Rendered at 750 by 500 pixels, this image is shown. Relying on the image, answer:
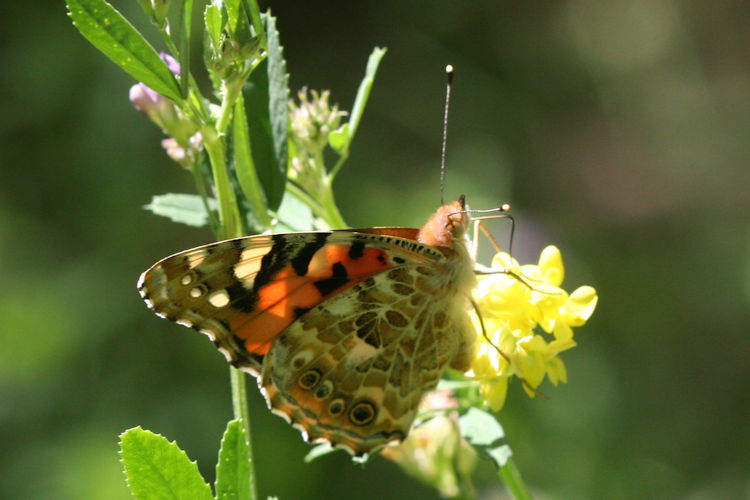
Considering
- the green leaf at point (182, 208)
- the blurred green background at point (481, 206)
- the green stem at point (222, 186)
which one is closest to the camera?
the green stem at point (222, 186)

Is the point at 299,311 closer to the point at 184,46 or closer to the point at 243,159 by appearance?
the point at 243,159

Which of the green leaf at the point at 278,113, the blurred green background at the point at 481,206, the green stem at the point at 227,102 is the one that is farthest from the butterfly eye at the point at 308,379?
the blurred green background at the point at 481,206

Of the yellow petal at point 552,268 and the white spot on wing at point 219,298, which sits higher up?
the white spot on wing at point 219,298

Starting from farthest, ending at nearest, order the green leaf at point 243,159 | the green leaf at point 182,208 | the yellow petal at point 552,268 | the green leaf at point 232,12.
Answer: the green leaf at point 182,208, the yellow petal at point 552,268, the green leaf at point 243,159, the green leaf at point 232,12

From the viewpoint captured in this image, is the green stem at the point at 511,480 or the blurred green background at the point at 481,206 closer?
the green stem at the point at 511,480

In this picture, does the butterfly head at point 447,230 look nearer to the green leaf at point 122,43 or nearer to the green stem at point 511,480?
the green stem at point 511,480

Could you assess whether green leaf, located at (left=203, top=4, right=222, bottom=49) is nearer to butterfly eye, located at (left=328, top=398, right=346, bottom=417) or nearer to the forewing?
the forewing

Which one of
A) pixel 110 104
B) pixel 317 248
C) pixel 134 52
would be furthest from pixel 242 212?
pixel 110 104

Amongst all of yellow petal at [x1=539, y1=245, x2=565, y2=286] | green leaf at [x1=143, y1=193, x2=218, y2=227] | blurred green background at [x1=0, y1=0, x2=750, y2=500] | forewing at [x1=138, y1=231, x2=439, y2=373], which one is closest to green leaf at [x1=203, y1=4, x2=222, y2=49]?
forewing at [x1=138, y1=231, x2=439, y2=373]

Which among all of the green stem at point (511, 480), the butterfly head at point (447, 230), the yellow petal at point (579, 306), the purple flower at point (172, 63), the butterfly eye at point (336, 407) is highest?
the purple flower at point (172, 63)
